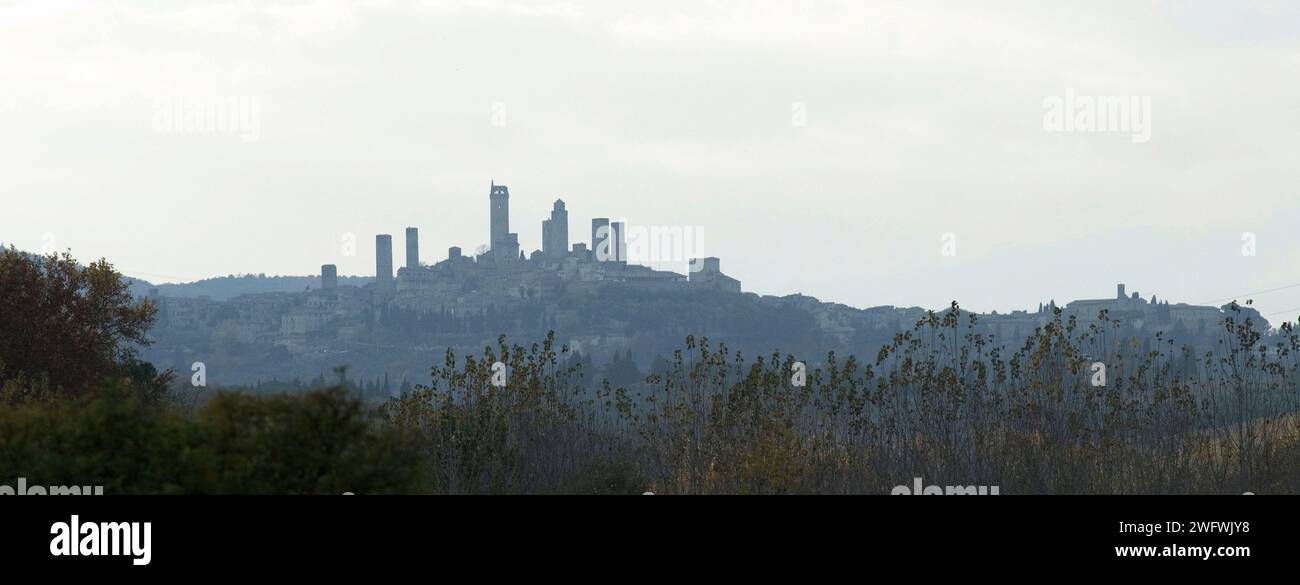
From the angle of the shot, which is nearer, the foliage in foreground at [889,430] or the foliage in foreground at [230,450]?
the foliage in foreground at [230,450]

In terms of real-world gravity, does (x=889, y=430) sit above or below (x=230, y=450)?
below

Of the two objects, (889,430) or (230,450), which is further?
(889,430)

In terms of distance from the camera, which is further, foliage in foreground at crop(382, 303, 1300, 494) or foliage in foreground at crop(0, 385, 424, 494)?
foliage in foreground at crop(382, 303, 1300, 494)
